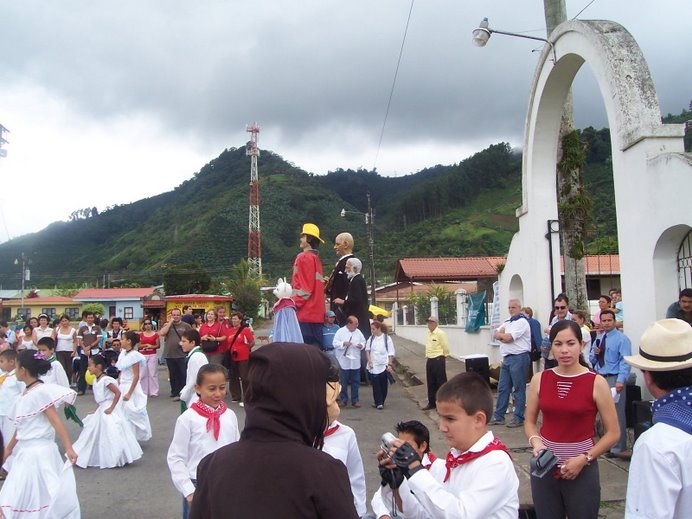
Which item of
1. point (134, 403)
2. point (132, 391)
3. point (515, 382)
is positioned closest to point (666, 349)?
point (515, 382)

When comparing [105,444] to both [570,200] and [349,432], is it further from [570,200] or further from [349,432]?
[570,200]

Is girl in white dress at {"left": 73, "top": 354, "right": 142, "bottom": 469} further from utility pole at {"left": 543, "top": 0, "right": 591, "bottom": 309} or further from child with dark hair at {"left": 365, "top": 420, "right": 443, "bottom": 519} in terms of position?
utility pole at {"left": 543, "top": 0, "right": 591, "bottom": 309}

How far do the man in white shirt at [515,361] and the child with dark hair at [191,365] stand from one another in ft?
13.7

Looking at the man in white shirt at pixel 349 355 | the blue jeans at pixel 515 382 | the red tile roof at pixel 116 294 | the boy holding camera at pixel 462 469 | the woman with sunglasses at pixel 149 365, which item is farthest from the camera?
the red tile roof at pixel 116 294

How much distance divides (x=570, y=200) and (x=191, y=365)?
7121mm

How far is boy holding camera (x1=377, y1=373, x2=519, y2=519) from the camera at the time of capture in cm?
261

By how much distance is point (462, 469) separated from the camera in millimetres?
2949

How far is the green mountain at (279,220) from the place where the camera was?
68.0 meters

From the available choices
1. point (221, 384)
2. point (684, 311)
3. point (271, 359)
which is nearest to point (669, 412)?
point (271, 359)

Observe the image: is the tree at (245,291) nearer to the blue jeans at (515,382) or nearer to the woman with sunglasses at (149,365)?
the woman with sunglasses at (149,365)

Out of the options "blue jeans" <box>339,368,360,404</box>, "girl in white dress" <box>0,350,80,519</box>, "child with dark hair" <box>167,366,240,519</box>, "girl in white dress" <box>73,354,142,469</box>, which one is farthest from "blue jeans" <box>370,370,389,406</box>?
"child with dark hair" <box>167,366,240,519</box>

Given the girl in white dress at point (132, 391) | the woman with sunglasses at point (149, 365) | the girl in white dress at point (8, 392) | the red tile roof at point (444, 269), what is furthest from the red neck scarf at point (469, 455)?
the red tile roof at point (444, 269)

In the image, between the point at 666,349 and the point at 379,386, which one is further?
the point at 379,386

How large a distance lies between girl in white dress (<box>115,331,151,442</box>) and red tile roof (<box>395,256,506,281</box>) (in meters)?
18.4
